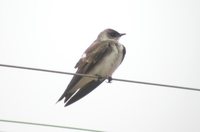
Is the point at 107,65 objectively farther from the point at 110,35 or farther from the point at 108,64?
the point at 110,35

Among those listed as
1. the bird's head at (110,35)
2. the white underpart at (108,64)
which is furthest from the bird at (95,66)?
the bird's head at (110,35)

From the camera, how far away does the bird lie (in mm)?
9109

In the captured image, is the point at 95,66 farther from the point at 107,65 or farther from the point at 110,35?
the point at 110,35

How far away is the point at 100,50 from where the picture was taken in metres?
9.39

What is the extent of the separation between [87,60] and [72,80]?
466 millimetres

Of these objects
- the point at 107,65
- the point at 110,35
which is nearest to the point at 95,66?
the point at 107,65

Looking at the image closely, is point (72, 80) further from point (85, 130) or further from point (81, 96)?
point (85, 130)

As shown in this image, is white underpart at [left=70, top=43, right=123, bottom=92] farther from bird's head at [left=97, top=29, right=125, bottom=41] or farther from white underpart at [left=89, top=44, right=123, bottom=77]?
bird's head at [left=97, top=29, right=125, bottom=41]

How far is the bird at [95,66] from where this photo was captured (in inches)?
359

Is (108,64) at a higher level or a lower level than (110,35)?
lower

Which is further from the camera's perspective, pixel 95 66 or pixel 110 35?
pixel 110 35

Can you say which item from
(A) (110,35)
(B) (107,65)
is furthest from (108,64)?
(A) (110,35)

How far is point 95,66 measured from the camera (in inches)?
365

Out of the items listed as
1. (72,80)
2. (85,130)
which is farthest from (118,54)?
(85,130)
